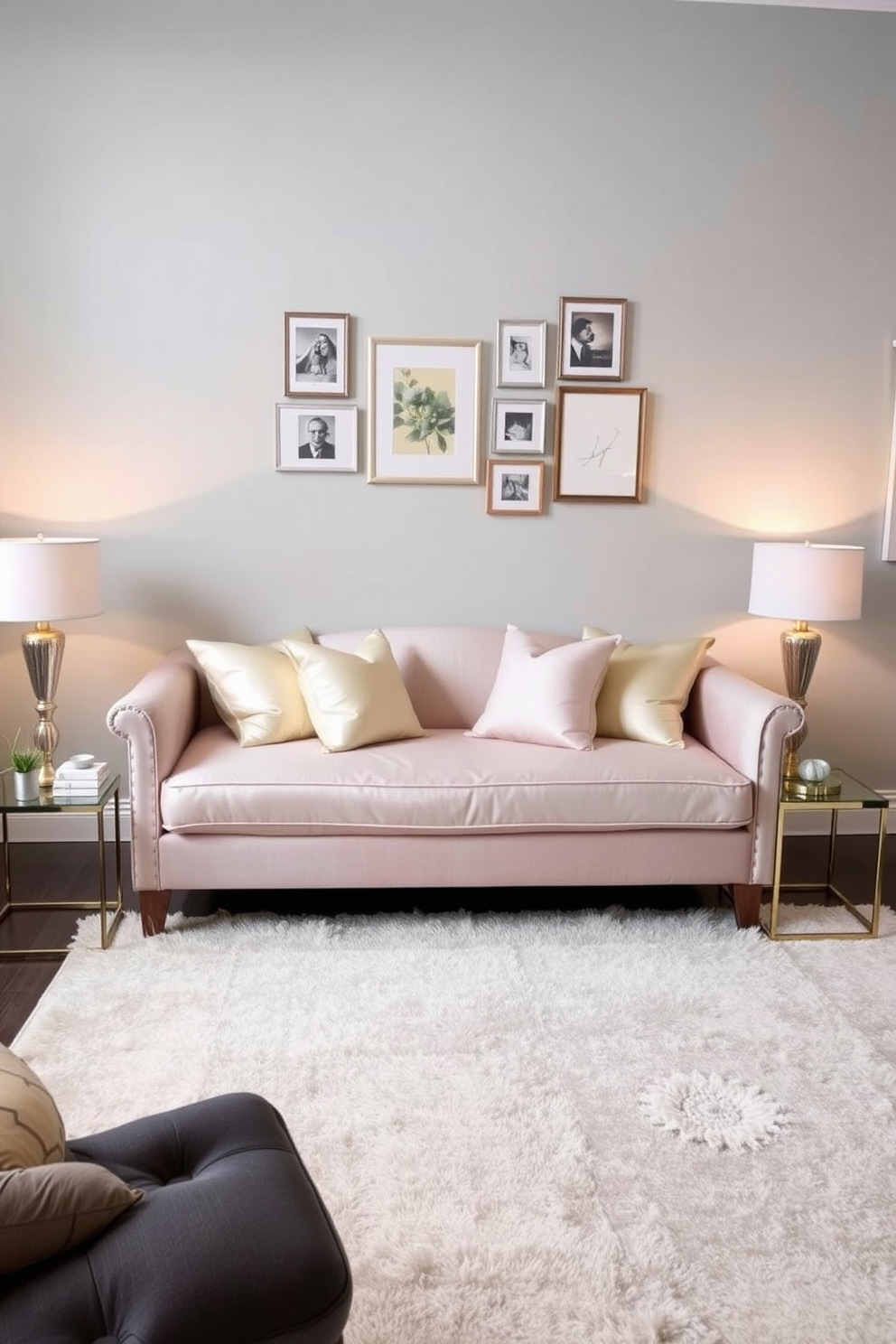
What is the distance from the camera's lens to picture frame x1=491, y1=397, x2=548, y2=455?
3994 mm

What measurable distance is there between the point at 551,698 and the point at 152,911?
1407mm

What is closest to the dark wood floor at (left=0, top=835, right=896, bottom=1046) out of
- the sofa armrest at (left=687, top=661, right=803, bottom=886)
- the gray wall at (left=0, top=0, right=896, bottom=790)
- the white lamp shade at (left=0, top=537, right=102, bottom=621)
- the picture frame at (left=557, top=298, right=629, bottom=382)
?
the sofa armrest at (left=687, top=661, right=803, bottom=886)

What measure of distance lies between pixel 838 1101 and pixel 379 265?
10.1 ft

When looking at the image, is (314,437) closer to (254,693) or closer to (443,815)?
(254,693)

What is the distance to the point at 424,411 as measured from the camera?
398 cm

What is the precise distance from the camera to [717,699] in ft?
11.7

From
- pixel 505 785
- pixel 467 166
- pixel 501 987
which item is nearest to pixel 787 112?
pixel 467 166

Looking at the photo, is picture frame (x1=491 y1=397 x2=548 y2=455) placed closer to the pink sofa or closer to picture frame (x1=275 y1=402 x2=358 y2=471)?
picture frame (x1=275 y1=402 x2=358 y2=471)

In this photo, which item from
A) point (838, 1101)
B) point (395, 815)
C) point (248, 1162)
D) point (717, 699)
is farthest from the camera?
point (717, 699)

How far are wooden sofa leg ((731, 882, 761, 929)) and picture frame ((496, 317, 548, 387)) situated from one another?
1969mm

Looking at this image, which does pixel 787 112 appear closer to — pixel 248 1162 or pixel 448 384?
pixel 448 384

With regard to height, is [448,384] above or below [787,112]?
below

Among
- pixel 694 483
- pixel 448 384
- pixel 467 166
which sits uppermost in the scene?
pixel 467 166

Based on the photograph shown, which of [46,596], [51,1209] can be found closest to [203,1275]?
[51,1209]
